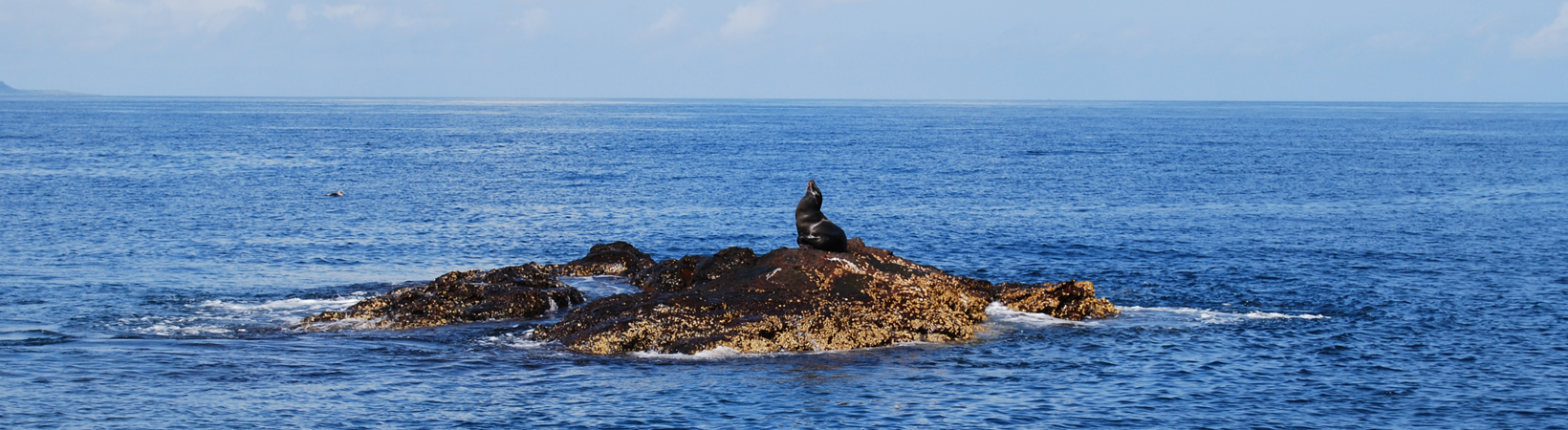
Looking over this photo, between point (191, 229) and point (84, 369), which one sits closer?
point (84, 369)

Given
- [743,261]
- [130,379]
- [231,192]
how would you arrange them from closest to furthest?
[130,379]
[743,261]
[231,192]

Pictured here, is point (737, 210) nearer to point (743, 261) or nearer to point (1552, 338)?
point (743, 261)

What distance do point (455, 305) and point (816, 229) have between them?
772 cm

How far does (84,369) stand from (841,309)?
12953 mm

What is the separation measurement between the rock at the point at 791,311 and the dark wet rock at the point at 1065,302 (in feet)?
2.95

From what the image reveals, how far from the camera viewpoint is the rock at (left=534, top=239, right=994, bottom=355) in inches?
912

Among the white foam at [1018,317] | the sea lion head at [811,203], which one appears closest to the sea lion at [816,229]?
the sea lion head at [811,203]

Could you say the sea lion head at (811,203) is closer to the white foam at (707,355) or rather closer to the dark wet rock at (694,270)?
the dark wet rock at (694,270)

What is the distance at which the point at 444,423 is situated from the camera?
1797 cm

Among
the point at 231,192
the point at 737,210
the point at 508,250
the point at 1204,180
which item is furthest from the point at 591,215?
the point at 1204,180

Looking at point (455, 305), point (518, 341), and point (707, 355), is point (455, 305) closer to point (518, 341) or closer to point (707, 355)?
point (518, 341)

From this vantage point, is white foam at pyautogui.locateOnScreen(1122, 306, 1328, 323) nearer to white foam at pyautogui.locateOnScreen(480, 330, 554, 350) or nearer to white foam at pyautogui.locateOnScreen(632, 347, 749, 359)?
white foam at pyautogui.locateOnScreen(632, 347, 749, 359)

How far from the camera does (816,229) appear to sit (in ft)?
91.9

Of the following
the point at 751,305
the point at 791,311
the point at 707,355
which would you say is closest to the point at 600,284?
the point at 751,305
